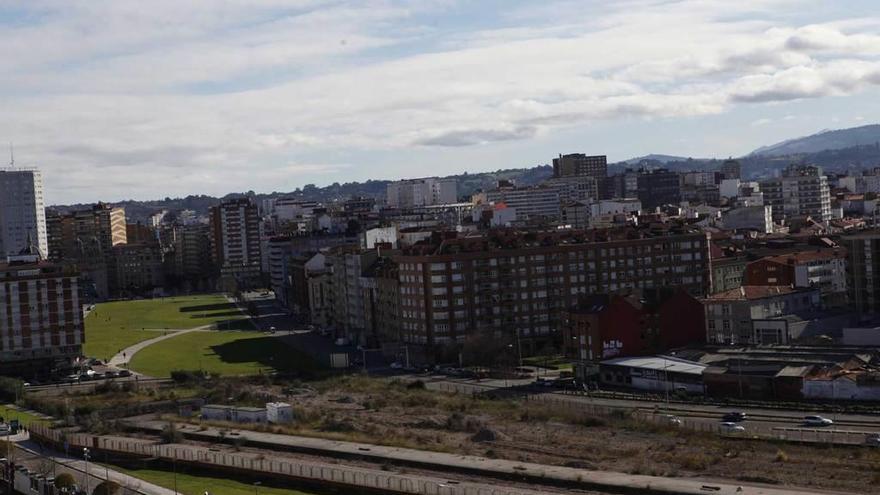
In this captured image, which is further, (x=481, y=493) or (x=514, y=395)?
(x=514, y=395)

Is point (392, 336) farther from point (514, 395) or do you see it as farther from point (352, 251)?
point (514, 395)

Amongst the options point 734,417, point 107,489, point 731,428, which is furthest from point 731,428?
point 107,489

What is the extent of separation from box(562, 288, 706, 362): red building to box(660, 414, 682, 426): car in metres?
12.2

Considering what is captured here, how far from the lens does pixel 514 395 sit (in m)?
55.8

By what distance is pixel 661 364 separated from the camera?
5638 cm

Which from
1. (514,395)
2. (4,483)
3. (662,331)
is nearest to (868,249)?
(662,331)

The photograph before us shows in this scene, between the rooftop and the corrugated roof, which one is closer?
the corrugated roof

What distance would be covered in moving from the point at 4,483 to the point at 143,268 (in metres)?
116

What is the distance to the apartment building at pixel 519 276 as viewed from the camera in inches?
2751

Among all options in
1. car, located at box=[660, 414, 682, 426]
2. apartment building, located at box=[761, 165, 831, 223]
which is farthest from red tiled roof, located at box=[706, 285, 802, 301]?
apartment building, located at box=[761, 165, 831, 223]

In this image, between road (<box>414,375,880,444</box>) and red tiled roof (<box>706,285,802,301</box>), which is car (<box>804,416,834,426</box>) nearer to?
road (<box>414,375,880,444</box>)

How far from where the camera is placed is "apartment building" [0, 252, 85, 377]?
7219cm

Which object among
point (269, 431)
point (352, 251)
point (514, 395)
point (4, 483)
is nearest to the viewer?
point (4, 483)

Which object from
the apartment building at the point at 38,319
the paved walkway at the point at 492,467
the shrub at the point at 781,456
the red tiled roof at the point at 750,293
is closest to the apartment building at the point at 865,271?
the red tiled roof at the point at 750,293
